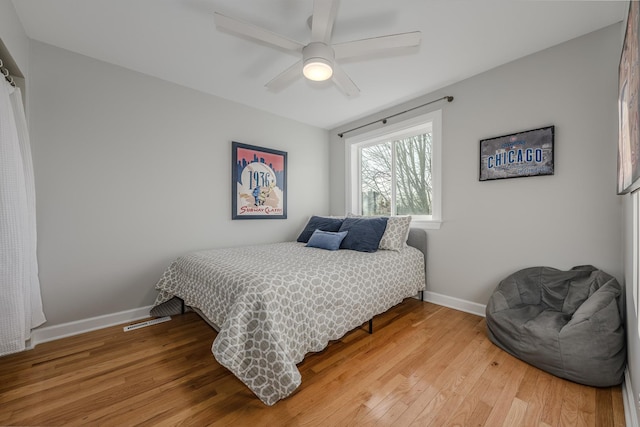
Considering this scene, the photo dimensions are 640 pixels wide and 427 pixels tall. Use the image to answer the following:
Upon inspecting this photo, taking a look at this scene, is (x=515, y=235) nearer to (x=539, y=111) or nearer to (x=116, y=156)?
(x=539, y=111)

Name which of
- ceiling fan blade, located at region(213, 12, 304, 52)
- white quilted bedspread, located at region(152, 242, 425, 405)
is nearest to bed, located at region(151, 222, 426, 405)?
white quilted bedspread, located at region(152, 242, 425, 405)

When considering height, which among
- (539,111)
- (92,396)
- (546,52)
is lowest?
(92,396)

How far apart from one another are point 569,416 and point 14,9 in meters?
4.15

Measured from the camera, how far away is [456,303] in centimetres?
270

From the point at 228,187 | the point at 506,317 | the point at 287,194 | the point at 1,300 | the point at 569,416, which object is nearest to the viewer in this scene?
Result: the point at 569,416

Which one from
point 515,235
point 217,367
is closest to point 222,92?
point 217,367

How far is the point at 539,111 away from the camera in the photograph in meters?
2.19

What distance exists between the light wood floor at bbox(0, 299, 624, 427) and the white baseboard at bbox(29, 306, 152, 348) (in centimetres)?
10

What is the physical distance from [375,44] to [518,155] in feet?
5.39

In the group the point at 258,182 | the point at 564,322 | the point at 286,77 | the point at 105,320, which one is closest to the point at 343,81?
the point at 286,77

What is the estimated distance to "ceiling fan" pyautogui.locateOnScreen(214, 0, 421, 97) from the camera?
1479mm

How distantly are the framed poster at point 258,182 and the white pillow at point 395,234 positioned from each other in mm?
1475

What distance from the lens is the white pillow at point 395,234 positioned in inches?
106

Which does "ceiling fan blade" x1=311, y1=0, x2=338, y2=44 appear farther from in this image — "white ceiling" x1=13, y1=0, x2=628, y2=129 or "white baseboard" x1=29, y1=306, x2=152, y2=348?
"white baseboard" x1=29, y1=306, x2=152, y2=348
